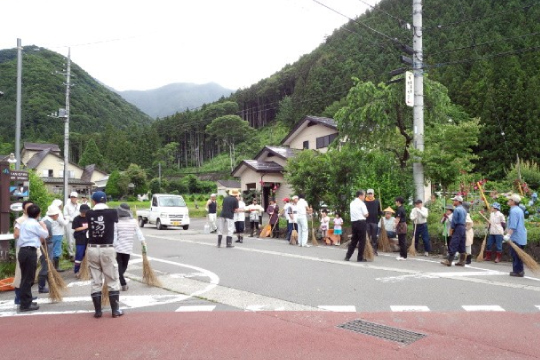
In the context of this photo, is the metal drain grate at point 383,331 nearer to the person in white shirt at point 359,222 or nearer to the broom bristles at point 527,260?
the broom bristles at point 527,260

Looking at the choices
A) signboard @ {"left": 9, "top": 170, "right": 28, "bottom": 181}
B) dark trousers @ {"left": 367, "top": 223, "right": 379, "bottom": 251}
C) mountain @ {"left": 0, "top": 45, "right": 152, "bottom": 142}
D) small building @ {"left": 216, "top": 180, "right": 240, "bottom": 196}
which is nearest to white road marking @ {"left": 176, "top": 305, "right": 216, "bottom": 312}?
signboard @ {"left": 9, "top": 170, "right": 28, "bottom": 181}

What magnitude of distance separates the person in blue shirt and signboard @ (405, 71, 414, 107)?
504 inches

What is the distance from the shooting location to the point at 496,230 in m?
11.7

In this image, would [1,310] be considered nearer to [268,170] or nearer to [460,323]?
[460,323]

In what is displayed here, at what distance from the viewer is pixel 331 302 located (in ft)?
23.6

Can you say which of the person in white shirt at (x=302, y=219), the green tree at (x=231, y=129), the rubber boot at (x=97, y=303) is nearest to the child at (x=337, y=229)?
the person in white shirt at (x=302, y=219)

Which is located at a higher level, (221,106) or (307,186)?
(221,106)

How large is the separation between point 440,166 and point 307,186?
19.4 feet

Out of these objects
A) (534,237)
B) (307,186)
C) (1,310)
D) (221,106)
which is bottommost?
(1,310)

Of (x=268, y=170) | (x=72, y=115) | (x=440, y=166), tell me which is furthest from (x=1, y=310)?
(x=72, y=115)

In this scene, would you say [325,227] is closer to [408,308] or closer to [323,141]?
[408,308]

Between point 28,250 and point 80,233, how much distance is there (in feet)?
9.54

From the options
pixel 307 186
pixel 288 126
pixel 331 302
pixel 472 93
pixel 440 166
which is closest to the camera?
pixel 331 302

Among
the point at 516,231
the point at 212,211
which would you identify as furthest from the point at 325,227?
the point at 516,231
